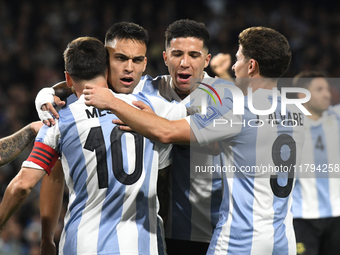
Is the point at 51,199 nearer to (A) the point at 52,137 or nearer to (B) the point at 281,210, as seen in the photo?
(A) the point at 52,137

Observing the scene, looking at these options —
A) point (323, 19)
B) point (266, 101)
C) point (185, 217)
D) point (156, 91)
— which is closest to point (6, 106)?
point (156, 91)

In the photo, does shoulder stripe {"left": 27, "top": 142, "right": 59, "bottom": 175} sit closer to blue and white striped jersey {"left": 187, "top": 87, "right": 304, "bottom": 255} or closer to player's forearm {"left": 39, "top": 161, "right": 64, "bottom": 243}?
player's forearm {"left": 39, "top": 161, "right": 64, "bottom": 243}

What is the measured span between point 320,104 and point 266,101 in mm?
2622

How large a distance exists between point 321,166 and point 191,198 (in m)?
2.38

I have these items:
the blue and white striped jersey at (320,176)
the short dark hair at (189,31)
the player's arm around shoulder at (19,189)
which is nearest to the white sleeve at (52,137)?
the player's arm around shoulder at (19,189)

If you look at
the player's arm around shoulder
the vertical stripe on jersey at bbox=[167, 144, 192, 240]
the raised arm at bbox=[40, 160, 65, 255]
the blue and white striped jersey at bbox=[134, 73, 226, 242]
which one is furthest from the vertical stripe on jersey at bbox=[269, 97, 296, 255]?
the raised arm at bbox=[40, 160, 65, 255]

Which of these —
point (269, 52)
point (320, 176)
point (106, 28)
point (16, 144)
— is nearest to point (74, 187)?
point (16, 144)

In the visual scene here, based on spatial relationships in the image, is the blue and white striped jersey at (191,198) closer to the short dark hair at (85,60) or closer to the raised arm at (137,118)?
the raised arm at (137,118)

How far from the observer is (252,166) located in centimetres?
272

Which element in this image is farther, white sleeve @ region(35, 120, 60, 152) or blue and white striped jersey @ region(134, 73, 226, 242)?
blue and white striped jersey @ region(134, 73, 226, 242)

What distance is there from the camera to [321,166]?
505cm

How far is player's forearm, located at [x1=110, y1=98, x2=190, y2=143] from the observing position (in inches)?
99.8

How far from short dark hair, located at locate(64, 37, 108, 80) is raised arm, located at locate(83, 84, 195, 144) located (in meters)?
0.16

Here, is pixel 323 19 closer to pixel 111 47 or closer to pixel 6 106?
pixel 6 106
